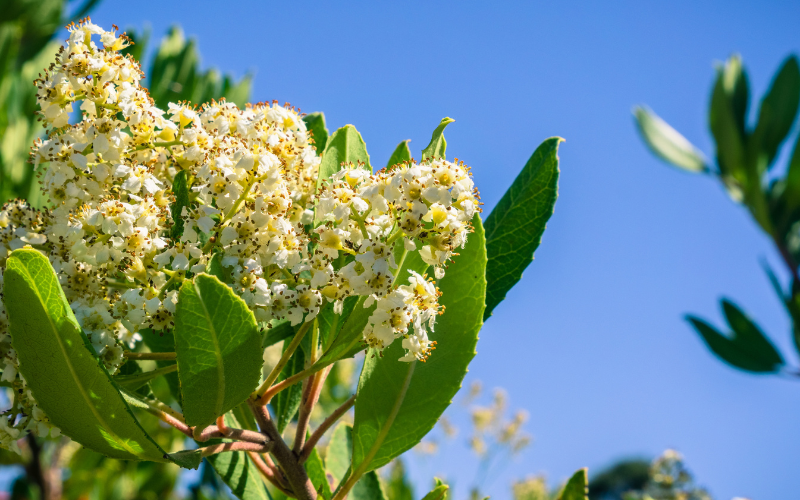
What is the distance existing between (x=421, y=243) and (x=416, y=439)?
353mm

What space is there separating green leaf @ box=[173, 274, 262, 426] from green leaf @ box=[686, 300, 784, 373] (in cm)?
402

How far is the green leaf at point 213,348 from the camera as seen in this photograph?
34.7 inches

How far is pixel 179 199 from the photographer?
42.5 inches

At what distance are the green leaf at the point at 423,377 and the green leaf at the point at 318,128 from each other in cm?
49

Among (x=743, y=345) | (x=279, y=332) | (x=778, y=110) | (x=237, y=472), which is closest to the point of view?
(x=279, y=332)

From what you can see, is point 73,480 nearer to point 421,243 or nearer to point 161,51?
point 161,51

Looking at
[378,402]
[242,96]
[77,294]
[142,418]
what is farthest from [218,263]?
[242,96]

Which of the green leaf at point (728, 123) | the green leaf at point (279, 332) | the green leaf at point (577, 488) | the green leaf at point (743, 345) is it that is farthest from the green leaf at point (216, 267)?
the green leaf at point (728, 123)

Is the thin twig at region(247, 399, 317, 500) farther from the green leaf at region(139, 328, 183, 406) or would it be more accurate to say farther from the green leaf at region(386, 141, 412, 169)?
the green leaf at region(386, 141, 412, 169)

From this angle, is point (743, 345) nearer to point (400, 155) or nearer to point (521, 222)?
point (521, 222)

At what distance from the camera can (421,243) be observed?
1.07 m

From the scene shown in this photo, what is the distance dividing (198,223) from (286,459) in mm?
457

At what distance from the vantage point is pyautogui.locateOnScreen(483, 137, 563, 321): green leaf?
127 centimetres

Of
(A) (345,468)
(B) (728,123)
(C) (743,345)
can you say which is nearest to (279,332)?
(A) (345,468)
